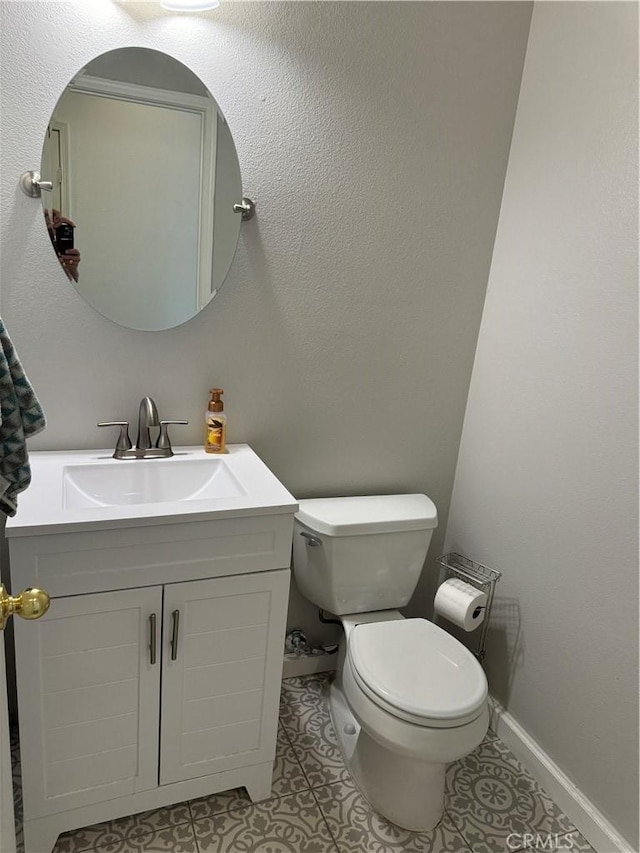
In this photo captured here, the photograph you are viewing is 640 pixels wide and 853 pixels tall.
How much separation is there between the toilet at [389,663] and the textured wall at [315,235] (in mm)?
237

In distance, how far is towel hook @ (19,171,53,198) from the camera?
4.51 feet

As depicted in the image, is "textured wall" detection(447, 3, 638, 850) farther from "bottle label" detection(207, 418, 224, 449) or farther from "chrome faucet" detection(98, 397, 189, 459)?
"chrome faucet" detection(98, 397, 189, 459)

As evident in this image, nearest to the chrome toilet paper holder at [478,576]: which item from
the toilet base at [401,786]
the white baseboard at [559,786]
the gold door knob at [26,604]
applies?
the white baseboard at [559,786]

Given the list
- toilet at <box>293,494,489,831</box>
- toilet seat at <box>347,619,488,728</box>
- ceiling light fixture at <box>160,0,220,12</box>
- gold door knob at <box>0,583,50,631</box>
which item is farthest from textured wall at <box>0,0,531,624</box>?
gold door knob at <box>0,583,50,631</box>

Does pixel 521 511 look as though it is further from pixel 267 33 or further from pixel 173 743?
pixel 267 33

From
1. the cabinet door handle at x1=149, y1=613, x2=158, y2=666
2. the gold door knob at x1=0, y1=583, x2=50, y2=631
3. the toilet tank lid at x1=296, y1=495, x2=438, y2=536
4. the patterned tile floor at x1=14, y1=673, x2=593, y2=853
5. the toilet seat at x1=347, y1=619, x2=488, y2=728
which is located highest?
the gold door knob at x1=0, y1=583, x2=50, y2=631

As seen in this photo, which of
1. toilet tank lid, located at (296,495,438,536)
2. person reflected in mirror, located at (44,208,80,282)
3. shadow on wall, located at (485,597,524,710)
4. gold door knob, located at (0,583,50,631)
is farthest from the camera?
shadow on wall, located at (485,597,524,710)

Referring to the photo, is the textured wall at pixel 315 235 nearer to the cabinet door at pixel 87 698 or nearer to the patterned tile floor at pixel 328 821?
the cabinet door at pixel 87 698

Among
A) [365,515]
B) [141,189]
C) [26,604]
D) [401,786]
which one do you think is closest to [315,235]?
[141,189]

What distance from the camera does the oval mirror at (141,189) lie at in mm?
1397

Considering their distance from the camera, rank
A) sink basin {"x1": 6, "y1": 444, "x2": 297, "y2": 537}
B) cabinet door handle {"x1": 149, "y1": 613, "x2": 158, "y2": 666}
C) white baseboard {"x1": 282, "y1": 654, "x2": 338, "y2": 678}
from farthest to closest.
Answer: white baseboard {"x1": 282, "y1": 654, "x2": 338, "y2": 678}, cabinet door handle {"x1": 149, "y1": 613, "x2": 158, "y2": 666}, sink basin {"x1": 6, "y1": 444, "x2": 297, "y2": 537}

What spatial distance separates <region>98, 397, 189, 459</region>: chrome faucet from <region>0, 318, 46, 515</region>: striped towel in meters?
0.78

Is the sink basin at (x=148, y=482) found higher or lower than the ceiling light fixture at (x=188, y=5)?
lower

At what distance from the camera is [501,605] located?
6.14ft
